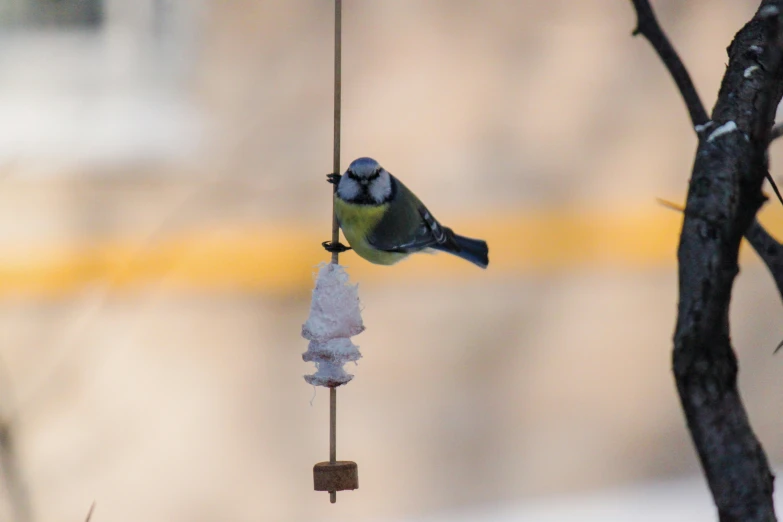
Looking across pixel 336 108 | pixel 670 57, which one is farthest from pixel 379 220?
pixel 670 57

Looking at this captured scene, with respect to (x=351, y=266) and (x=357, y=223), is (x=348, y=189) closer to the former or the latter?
(x=357, y=223)

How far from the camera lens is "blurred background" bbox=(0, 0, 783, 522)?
1730 millimetres

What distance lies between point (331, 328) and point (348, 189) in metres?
0.13

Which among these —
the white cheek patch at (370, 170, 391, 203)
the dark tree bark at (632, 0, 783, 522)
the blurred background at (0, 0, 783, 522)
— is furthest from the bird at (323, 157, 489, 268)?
the blurred background at (0, 0, 783, 522)

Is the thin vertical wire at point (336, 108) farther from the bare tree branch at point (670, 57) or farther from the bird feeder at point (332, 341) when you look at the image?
the bare tree branch at point (670, 57)

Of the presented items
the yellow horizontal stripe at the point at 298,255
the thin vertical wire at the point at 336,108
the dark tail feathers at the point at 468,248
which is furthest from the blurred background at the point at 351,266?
the thin vertical wire at the point at 336,108

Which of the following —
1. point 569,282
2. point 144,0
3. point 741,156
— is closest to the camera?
point 741,156

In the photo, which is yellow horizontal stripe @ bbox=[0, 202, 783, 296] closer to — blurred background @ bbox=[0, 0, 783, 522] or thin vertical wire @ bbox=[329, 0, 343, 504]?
blurred background @ bbox=[0, 0, 783, 522]

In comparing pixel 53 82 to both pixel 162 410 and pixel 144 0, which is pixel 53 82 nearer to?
pixel 144 0

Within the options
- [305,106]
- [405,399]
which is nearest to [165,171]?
[305,106]

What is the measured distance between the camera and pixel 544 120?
2.08 m

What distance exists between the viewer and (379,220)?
2.55 ft

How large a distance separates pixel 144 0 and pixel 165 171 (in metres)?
0.36

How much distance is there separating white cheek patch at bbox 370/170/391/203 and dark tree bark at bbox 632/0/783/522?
339 millimetres
